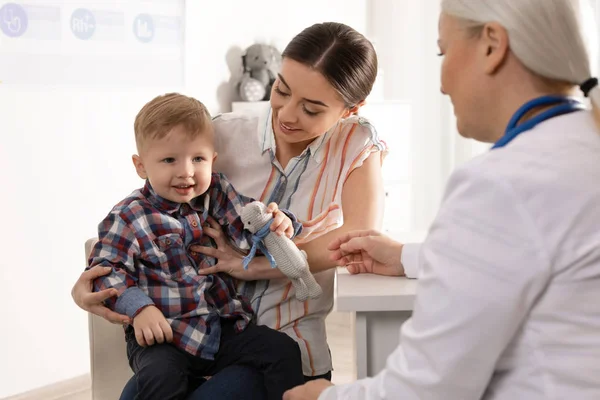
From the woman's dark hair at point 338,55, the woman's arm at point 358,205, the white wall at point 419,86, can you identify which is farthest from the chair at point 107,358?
the white wall at point 419,86

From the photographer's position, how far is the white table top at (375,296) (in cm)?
130

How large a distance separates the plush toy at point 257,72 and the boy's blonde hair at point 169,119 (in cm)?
217

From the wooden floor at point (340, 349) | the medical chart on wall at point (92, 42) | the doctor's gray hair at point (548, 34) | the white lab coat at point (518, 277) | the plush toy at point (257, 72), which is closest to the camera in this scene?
the white lab coat at point (518, 277)

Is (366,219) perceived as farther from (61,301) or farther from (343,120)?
(61,301)

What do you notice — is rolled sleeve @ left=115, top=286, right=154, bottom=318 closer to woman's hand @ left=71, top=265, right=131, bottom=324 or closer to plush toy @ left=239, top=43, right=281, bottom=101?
woman's hand @ left=71, top=265, right=131, bottom=324

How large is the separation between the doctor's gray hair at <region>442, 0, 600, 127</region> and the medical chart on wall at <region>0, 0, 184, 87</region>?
90.1 inches

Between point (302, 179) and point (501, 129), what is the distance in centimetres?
87

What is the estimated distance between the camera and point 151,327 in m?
1.60

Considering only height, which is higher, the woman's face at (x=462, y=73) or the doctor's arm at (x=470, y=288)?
the woman's face at (x=462, y=73)

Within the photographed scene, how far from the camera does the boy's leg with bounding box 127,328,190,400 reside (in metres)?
Result: 1.54

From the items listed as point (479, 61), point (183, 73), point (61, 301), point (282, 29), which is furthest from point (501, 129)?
point (282, 29)

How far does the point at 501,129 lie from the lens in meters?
1.07

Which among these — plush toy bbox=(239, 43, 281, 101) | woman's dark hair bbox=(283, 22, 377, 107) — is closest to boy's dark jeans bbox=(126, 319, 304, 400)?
woman's dark hair bbox=(283, 22, 377, 107)

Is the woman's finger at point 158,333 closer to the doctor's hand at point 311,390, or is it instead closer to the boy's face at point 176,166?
the boy's face at point 176,166
